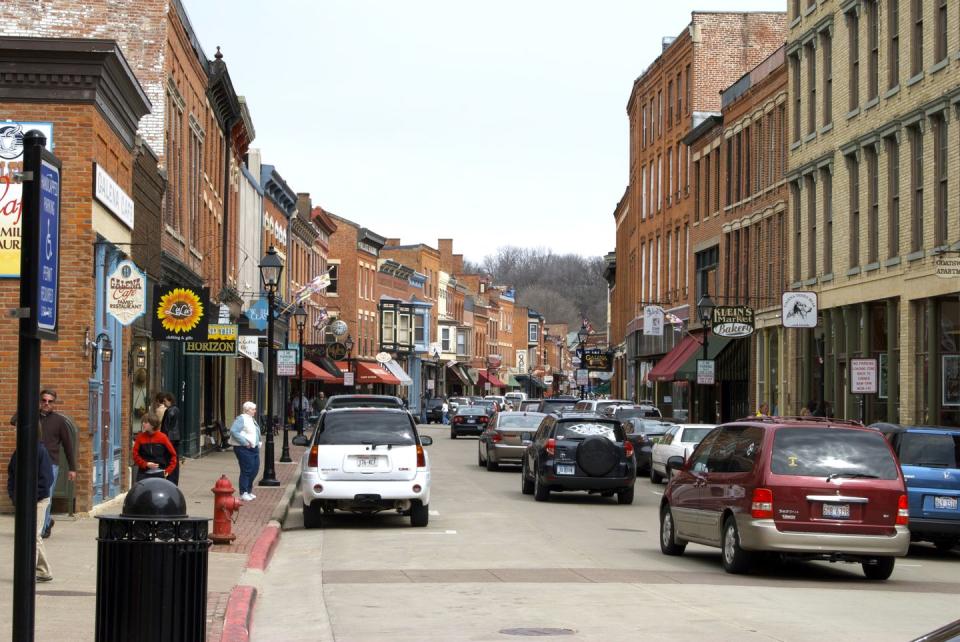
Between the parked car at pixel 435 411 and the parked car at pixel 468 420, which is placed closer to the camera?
the parked car at pixel 468 420

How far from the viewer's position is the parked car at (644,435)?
117ft

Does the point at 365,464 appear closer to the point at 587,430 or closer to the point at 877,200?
the point at 587,430

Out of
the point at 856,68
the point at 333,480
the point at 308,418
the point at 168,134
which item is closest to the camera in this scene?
the point at 333,480

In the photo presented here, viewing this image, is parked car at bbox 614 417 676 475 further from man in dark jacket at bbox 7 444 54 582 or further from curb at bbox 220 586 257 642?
curb at bbox 220 586 257 642

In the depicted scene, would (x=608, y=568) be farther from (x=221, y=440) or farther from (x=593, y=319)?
(x=593, y=319)

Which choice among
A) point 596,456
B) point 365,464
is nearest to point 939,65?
point 596,456

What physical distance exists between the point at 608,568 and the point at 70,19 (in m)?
20.1

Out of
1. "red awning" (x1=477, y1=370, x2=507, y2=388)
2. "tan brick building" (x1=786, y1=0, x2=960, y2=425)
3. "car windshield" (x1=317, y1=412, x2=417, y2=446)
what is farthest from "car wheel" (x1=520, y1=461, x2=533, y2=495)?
"red awning" (x1=477, y1=370, x2=507, y2=388)

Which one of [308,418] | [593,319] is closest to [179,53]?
[308,418]

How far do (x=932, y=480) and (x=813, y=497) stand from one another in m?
4.05

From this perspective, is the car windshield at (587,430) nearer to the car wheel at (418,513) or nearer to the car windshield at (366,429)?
the car wheel at (418,513)

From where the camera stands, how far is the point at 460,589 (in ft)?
48.8

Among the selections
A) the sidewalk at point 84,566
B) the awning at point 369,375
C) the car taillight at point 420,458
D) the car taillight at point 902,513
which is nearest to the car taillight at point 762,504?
the car taillight at point 902,513

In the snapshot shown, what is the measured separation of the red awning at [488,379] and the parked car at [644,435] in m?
92.6
